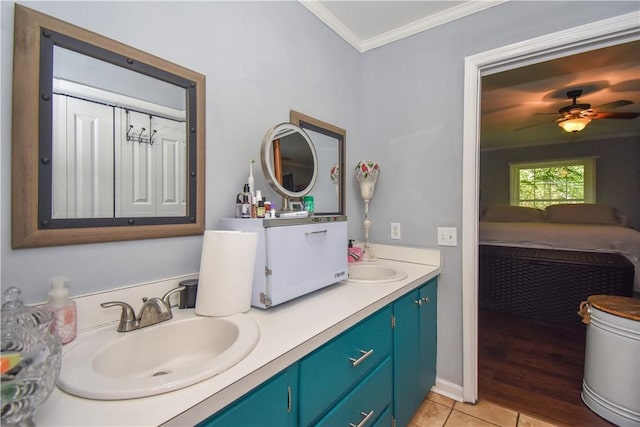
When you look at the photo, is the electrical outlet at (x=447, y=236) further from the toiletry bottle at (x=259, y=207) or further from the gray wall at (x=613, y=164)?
the gray wall at (x=613, y=164)

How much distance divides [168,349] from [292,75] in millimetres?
1391

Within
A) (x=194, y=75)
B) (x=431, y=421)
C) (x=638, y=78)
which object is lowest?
(x=431, y=421)

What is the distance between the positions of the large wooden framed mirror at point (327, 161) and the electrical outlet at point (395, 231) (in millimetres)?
365

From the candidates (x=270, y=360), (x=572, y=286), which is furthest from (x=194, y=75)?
(x=572, y=286)

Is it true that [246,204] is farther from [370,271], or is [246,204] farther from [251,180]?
[370,271]

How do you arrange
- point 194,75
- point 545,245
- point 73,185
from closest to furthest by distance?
point 73,185 < point 194,75 < point 545,245

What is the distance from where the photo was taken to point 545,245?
317cm

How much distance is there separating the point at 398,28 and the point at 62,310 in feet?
7.30

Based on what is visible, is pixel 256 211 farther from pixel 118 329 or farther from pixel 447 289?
pixel 447 289

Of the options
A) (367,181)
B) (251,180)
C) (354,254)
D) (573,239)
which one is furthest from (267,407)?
(573,239)

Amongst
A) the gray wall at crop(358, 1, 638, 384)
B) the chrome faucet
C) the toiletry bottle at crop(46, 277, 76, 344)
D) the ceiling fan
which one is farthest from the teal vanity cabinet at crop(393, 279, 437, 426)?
the ceiling fan

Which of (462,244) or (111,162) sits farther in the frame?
(462,244)

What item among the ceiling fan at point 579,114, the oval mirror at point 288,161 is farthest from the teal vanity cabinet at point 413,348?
the ceiling fan at point 579,114

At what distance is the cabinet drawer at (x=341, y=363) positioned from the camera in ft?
2.70
